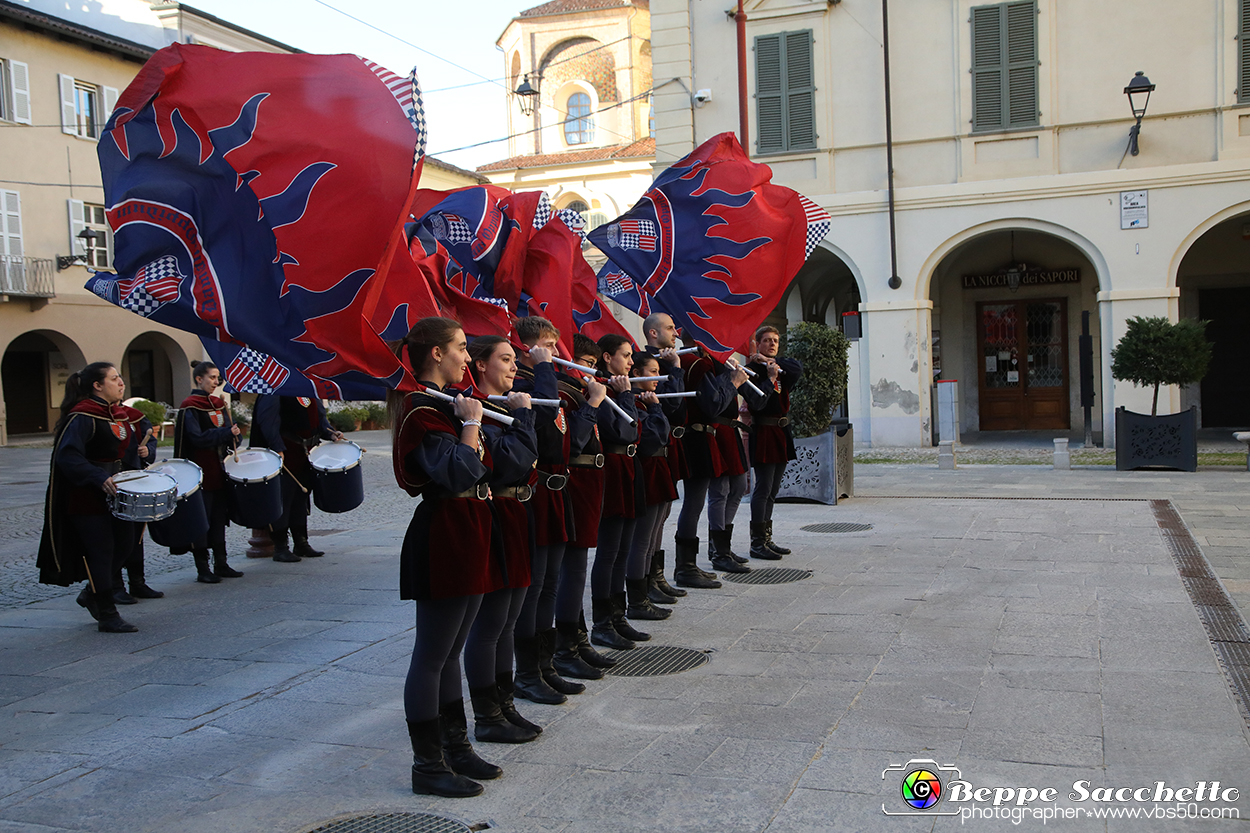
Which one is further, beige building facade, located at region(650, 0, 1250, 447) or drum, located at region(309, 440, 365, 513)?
beige building facade, located at region(650, 0, 1250, 447)

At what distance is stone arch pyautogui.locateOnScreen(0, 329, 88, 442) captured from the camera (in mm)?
29109

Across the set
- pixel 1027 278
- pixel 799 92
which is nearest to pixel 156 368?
pixel 799 92

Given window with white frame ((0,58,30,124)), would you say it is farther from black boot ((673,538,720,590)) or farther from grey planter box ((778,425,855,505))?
black boot ((673,538,720,590))

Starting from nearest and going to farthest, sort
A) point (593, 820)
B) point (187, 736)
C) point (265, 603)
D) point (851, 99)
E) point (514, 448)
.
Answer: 1. point (593, 820)
2. point (514, 448)
3. point (187, 736)
4. point (265, 603)
5. point (851, 99)

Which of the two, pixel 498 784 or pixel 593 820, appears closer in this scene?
pixel 593 820

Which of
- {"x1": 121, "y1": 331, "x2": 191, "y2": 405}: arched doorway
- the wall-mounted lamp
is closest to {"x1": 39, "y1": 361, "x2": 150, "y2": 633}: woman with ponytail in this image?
the wall-mounted lamp

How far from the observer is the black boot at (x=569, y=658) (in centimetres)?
548

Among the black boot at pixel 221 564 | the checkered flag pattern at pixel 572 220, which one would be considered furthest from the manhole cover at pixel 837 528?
the black boot at pixel 221 564

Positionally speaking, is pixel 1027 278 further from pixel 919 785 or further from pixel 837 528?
pixel 919 785

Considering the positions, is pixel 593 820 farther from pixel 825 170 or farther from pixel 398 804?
pixel 825 170

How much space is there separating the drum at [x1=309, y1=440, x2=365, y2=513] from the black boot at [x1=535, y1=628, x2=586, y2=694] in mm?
4523

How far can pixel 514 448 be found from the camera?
4273 millimetres

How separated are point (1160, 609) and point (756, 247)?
3.81 metres

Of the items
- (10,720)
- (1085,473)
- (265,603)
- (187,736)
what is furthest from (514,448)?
(1085,473)
